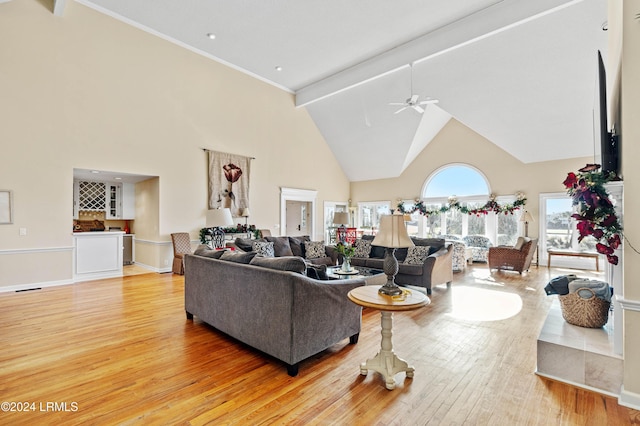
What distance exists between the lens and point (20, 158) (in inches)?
207

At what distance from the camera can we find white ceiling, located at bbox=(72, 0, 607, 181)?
18.3ft

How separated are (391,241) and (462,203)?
825 cm

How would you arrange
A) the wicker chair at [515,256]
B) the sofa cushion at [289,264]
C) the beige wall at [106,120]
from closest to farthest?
the sofa cushion at [289,264]
the beige wall at [106,120]
the wicker chair at [515,256]

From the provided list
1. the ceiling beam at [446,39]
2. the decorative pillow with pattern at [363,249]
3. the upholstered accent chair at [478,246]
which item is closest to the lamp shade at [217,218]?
the decorative pillow with pattern at [363,249]

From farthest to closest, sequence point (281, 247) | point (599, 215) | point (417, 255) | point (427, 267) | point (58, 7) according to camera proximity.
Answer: point (281, 247), point (417, 255), point (58, 7), point (427, 267), point (599, 215)

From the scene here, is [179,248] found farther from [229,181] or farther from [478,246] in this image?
[478,246]

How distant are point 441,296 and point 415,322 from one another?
4.95ft

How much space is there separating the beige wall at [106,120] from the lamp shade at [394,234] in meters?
6.05

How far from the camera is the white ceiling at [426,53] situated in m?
5.57

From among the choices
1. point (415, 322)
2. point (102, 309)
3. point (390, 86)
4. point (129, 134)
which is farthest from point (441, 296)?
point (129, 134)

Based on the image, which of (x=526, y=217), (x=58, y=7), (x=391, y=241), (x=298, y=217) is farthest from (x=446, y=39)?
(x=58, y=7)

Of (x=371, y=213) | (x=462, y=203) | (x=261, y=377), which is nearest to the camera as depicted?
(x=261, y=377)

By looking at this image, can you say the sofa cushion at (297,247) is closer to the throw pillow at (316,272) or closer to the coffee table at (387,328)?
the throw pillow at (316,272)

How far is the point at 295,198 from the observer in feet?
33.1
